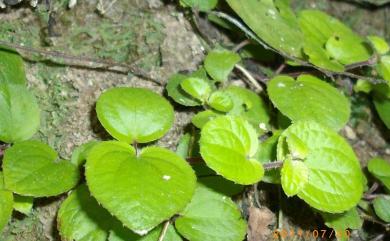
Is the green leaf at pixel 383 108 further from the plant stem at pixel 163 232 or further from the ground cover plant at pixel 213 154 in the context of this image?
the plant stem at pixel 163 232

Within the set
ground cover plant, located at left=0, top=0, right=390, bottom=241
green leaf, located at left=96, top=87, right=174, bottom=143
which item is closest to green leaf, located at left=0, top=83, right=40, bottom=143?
ground cover plant, located at left=0, top=0, right=390, bottom=241

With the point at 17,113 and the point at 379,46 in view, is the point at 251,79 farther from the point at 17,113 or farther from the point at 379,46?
the point at 17,113

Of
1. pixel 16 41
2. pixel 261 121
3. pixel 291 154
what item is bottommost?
pixel 16 41

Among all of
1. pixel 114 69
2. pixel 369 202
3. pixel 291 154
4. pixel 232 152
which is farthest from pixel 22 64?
pixel 369 202

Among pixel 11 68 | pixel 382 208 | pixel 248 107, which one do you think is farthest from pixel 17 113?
pixel 382 208

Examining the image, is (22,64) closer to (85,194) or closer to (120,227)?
(85,194)
